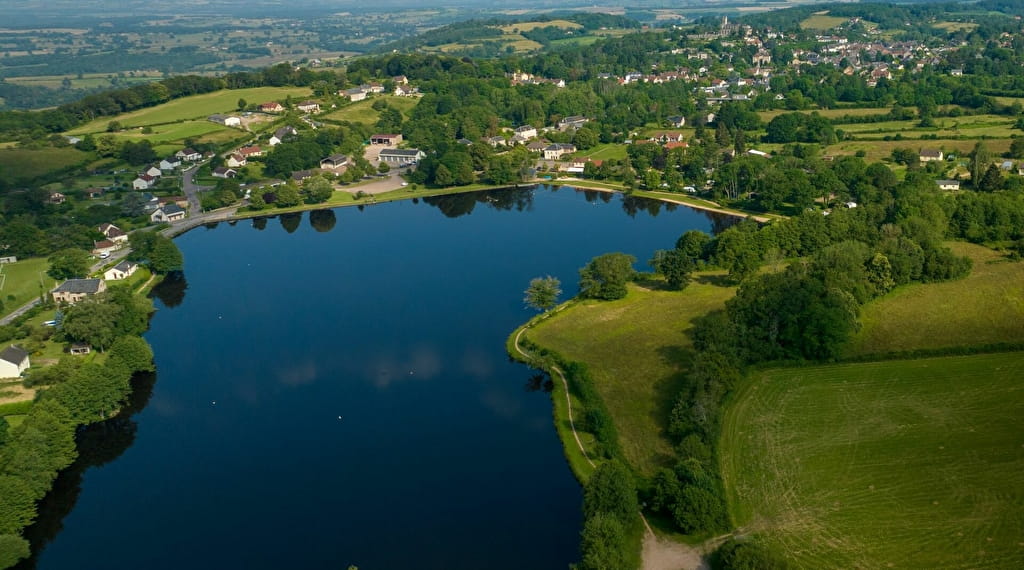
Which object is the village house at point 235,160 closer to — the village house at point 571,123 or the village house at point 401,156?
the village house at point 401,156

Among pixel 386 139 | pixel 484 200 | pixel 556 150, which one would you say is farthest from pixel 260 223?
pixel 556 150

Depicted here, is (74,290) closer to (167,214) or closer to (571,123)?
(167,214)

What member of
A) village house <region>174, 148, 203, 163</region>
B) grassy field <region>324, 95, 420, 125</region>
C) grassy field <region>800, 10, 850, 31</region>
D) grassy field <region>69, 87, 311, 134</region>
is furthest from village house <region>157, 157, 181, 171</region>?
grassy field <region>800, 10, 850, 31</region>

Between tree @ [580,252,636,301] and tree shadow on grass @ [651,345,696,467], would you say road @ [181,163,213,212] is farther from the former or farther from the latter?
tree shadow on grass @ [651,345,696,467]

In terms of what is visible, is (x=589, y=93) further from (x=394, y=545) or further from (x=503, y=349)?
(x=394, y=545)

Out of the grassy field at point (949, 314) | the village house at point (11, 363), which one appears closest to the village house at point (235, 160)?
the village house at point (11, 363)
